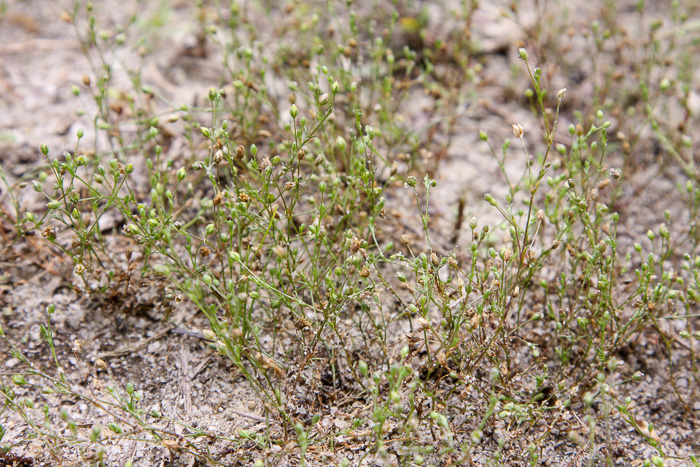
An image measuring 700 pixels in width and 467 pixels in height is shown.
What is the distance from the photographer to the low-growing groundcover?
1.73m

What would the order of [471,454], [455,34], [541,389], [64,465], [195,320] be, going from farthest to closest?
[455,34], [195,320], [541,389], [471,454], [64,465]

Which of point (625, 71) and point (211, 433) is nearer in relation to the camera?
point (211, 433)

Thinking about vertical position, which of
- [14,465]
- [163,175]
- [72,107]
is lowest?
[14,465]

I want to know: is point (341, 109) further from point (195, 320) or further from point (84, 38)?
point (84, 38)

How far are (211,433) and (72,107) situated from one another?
190cm

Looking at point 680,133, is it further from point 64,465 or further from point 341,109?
point 64,465

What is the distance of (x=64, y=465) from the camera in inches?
65.0

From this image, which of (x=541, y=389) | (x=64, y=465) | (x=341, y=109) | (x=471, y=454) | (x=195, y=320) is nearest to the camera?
(x=64, y=465)

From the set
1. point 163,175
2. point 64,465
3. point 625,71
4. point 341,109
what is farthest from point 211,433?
point 625,71

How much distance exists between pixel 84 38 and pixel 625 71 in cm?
312

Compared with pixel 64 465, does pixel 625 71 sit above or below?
above

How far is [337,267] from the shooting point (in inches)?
69.9

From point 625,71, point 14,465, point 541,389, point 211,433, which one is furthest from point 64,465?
point 625,71

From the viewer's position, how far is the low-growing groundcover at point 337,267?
1.73 meters
